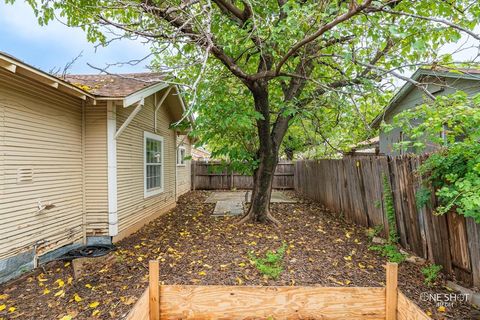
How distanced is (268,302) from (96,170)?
487 centimetres

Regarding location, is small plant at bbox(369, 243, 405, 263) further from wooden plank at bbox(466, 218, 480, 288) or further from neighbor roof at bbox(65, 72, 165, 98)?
neighbor roof at bbox(65, 72, 165, 98)

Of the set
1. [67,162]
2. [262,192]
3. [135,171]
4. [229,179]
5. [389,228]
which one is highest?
[67,162]

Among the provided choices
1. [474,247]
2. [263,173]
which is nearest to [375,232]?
[474,247]

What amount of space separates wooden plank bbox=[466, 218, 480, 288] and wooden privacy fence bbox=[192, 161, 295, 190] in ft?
39.5

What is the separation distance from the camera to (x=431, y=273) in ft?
11.9

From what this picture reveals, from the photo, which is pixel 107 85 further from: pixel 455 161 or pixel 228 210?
pixel 455 161

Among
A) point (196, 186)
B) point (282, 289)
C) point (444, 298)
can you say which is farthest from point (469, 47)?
point (196, 186)

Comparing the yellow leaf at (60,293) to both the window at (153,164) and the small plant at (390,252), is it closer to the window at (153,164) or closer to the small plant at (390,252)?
the window at (153,164)

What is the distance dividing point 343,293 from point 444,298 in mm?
2300

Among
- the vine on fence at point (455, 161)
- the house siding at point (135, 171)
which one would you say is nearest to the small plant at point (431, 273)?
the vine on fence at point (455, 161)

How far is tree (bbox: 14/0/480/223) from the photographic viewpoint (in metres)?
3.97

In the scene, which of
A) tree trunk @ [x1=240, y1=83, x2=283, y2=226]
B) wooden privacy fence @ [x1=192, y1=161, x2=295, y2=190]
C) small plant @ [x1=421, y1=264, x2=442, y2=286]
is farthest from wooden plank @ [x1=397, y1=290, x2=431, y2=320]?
wooden privacy fence @ [x1=192, y1=161, x2=295, y2=190]

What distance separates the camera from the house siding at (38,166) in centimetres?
378

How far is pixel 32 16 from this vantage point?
6.06 metres
